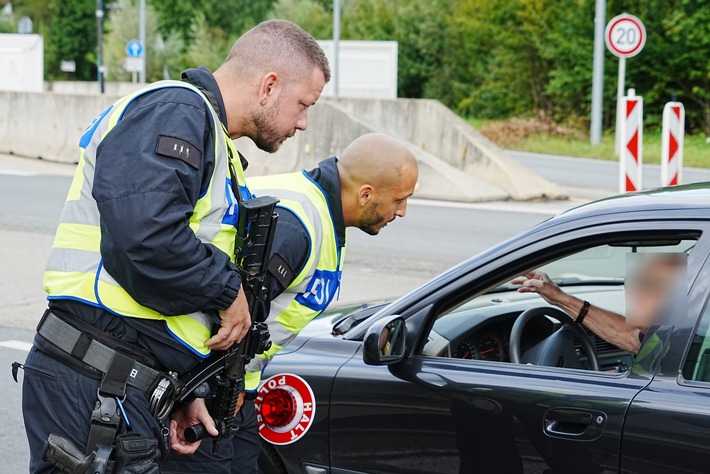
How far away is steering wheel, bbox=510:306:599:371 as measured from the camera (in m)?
3.37

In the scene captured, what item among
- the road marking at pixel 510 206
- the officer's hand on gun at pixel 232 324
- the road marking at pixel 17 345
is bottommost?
the road marking at pixel 510 206

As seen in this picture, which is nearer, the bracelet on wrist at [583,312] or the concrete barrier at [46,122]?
the bracelet on wrist at [583,312]

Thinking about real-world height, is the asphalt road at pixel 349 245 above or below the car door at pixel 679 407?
below

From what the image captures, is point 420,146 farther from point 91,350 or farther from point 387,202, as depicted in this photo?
point 91,350

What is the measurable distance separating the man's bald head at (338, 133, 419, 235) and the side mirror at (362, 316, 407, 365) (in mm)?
287

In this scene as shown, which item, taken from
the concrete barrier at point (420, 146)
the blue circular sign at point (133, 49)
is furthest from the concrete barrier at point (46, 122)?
the blue circular sign at point (133, 49)

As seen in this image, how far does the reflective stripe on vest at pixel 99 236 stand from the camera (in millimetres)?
2604

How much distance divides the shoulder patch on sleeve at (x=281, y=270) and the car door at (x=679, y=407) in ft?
3.13

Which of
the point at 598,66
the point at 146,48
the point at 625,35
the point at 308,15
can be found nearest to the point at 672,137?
the point at 625,35

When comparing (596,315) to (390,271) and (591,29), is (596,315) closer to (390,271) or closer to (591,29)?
(390,271)

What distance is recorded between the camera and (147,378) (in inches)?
104

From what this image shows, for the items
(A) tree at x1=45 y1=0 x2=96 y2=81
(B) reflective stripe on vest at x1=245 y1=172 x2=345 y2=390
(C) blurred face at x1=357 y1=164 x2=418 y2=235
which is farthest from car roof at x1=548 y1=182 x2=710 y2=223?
(A) tree at x1=45 y1=0 x2=96 y2=81

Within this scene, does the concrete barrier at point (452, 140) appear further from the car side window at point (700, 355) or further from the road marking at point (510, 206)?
the car side window at point (700, 355)

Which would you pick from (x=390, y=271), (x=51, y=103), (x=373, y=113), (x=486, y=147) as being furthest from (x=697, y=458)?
(x=51, y=103)
